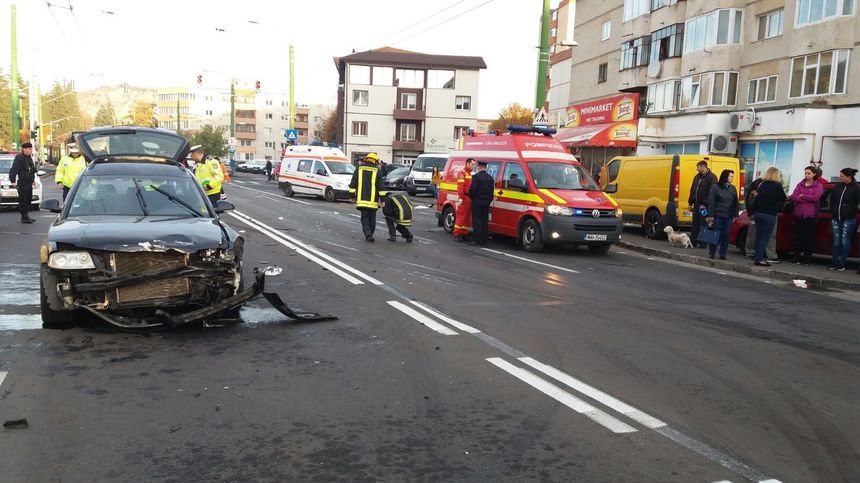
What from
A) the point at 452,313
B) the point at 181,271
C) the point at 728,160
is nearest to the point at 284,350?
the point at 181,271

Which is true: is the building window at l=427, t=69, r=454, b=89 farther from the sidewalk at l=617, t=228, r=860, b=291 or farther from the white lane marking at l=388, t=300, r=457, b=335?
the white lane marking at l=388, t=300, r=457, b=335

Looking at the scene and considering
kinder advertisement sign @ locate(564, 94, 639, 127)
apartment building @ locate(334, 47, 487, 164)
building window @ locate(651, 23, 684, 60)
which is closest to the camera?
kinder advertisement sign @ locate(564, 94, 639, 127)

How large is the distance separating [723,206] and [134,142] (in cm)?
1076

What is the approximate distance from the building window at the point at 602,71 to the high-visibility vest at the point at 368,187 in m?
32.8

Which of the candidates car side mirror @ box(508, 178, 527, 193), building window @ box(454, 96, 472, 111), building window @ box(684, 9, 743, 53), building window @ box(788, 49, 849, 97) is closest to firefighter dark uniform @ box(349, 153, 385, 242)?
car side mirror @ box(508, 178, 527, 193)

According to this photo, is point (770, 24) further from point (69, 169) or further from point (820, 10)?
point (69, 169)

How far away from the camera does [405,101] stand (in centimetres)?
7475

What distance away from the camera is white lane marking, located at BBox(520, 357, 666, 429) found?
4488 millimetres

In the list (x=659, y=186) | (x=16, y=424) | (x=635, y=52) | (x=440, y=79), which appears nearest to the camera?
(x=16, y=424)

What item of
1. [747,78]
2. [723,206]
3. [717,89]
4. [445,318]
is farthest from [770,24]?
[445,318]

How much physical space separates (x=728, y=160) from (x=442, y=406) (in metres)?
14.9

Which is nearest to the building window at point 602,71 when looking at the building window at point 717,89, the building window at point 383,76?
the building window at point 717,89

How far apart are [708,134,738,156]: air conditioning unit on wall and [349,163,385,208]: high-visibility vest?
19.7 m

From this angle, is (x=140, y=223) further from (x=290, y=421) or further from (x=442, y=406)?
(x=442, y=406)
